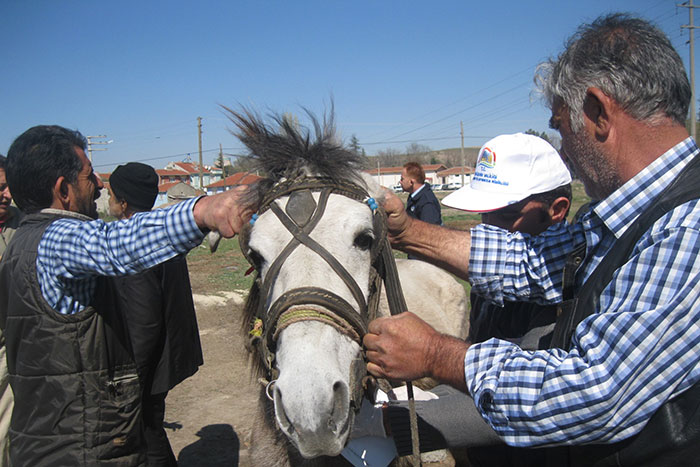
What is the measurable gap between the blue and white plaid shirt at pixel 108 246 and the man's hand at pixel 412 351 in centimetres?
97

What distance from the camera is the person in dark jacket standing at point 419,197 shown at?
7.37 meters

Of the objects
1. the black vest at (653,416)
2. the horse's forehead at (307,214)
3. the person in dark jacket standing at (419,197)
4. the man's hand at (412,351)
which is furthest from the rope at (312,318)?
the person in dark jacket standing at (419,197)

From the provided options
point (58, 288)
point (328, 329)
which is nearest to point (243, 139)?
point (58, 288)

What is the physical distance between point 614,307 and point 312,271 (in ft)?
3.49

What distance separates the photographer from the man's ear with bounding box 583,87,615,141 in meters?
1.53

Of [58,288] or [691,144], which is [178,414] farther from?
[691,144]

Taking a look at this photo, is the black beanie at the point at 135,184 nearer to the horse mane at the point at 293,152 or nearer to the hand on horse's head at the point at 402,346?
the horse mane at the point at 293,152

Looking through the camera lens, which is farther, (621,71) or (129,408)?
(129,408)

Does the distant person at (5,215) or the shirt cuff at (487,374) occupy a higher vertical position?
the distant person at (5,215)

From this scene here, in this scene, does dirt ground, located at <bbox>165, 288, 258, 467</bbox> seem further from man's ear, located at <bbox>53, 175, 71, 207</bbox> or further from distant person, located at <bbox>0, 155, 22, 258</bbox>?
distant person, located at <bbox>0, 155, 22, 258</bbox>

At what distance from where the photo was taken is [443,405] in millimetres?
2250

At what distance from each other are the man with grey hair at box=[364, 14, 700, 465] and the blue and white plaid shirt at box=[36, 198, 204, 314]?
3.25 feet

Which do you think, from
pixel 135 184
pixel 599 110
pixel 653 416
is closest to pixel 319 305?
pixel 653 416

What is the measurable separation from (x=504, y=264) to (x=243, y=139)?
157 cm
